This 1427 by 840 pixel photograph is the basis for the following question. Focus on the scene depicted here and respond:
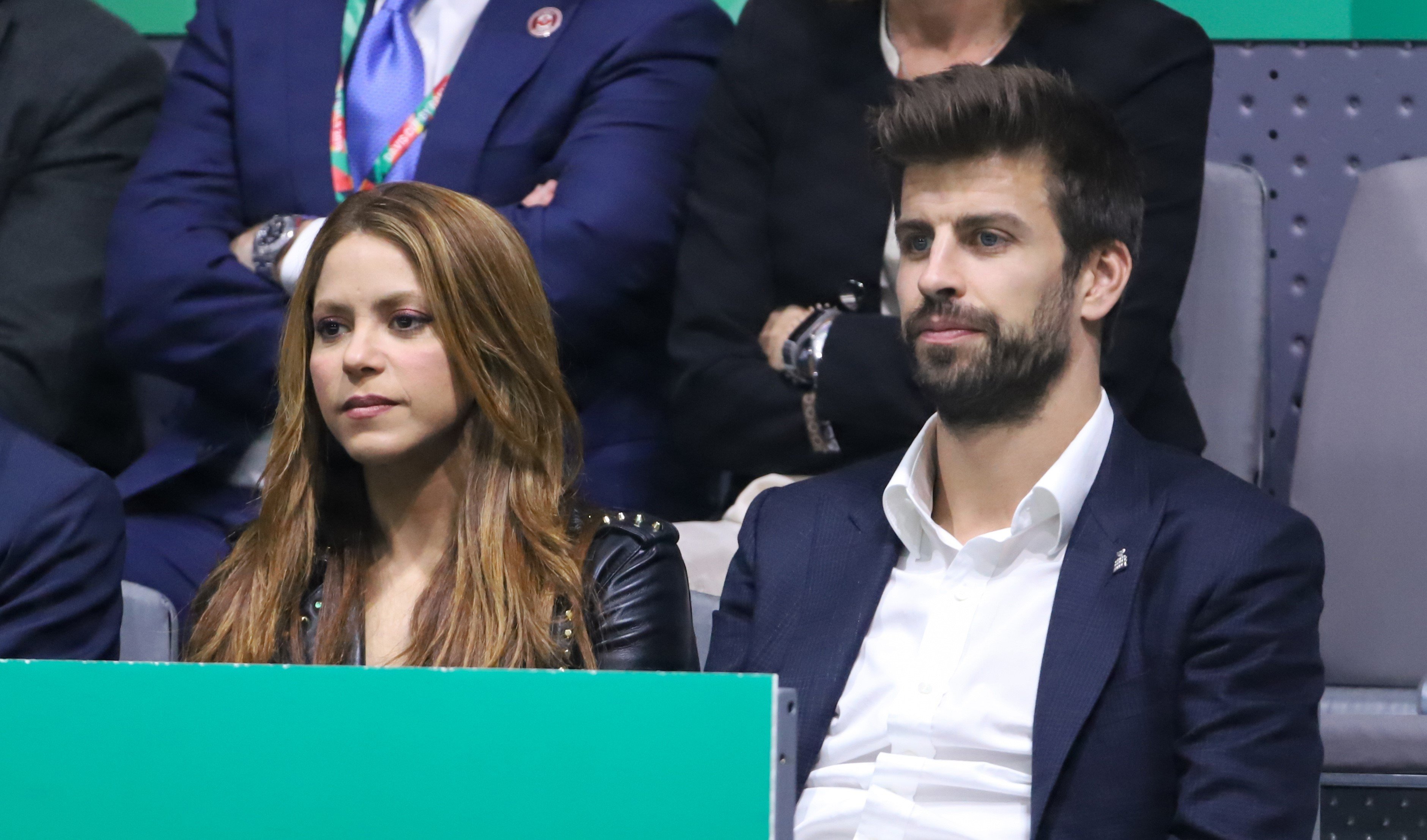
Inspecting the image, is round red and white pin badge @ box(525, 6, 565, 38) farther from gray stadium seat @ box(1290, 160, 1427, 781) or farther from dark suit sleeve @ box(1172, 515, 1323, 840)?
dark suit sleeve @ box(1172, 515, 1323, 840)

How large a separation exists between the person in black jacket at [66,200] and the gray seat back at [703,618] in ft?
3.42

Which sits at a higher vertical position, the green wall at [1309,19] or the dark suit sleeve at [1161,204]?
the green wall at [1309,19]

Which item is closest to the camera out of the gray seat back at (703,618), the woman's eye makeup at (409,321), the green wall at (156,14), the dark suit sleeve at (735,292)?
the woman's eye makeup at (409,321)

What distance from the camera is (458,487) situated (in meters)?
1.85

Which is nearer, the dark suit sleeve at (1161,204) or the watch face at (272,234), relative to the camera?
the dark suit sleeve at (1161,204)

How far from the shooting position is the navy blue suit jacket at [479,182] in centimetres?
230

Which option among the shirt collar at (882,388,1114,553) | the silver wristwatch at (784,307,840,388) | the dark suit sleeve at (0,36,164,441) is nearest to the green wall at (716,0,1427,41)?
the silver wristwatch at (784,307,840,388)

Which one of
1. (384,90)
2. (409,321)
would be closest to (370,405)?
(409,321)

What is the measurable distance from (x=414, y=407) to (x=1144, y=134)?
1000 mm

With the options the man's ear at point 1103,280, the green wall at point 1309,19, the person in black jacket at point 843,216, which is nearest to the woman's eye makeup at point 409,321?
the person in black jacket at point 843,216

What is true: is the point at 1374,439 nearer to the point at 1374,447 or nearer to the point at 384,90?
the point at 1374,447

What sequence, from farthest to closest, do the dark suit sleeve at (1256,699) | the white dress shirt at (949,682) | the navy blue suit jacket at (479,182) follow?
the navy blue suit jacket at (479,182)
the white dress shirt at (949,682)
the dark suit sleeve at (1256,699)

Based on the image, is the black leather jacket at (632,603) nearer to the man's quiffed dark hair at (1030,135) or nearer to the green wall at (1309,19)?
the man's quiffed dark hair at (1030,135)

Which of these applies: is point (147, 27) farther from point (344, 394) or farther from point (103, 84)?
point (344, 394)
